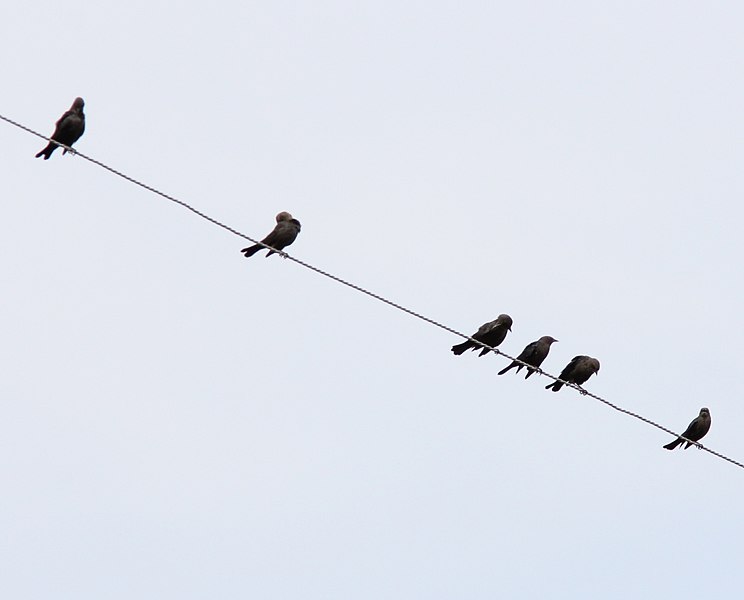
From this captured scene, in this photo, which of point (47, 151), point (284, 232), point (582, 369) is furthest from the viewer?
point (582, 369)

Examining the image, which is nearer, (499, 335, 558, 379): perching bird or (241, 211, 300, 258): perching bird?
(241, 211, 300, 258): perching bird

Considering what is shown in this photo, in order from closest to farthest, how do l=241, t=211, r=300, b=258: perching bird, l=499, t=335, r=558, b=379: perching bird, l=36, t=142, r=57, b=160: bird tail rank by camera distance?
l=36, t=142, r=57, b=160: bird tail, l=241, t=211, r=300, b=258: perching bird, l=499, t=335, r=558, b=379: perching bird

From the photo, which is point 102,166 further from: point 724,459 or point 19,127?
point 724,459

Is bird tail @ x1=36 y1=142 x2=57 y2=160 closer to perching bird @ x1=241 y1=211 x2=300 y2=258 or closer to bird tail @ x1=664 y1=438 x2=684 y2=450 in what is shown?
perching bird @ x1=241 y1=211 x2=300 y2=258

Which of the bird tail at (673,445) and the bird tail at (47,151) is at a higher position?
the bird tail at (47,151)

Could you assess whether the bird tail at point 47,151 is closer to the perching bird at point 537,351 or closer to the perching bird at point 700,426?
the perching bird at point 537,351

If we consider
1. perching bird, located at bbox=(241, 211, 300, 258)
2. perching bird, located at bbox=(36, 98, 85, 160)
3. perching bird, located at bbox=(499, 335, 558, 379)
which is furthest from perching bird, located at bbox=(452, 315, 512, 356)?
perching bird, located at bbox=(36, 98, 85, 160)

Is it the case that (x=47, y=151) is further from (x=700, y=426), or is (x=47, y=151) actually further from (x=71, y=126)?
(x=700, y=426)

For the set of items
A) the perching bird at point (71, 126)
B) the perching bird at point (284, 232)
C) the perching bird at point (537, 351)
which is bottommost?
the perching bird at point (537, 351)

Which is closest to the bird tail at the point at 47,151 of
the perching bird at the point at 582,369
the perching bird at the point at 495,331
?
the perching bird at the point at 495,331

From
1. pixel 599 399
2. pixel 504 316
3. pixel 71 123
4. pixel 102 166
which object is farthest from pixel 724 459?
pixel 71 123

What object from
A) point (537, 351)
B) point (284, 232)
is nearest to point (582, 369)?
point (537, 351)

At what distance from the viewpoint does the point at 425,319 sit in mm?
12805

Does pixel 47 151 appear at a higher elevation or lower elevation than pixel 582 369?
higher
